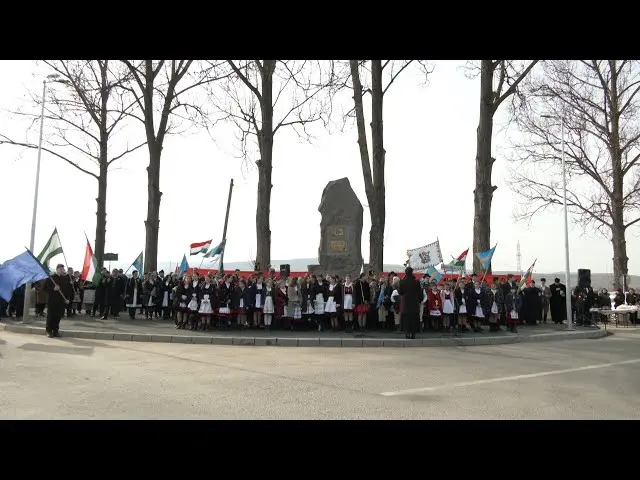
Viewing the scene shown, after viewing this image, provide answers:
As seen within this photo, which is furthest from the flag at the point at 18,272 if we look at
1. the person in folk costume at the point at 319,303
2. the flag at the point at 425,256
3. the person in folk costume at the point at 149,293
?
the flag at the point at 425,256

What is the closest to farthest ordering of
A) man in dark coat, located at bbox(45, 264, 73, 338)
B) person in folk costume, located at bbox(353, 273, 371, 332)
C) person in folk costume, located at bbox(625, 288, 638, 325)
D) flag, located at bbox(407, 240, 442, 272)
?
man in dark coat, located at bbox(45, 264, 73, 338) < person in folk costume, located at bbox(353, 273, 371, 332) < flag, located at bbox(407, 240, 442, 272) < person in folk costume, located at bbox(625, 288, 638, 325)

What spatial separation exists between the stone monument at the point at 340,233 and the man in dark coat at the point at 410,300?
23.4 ft

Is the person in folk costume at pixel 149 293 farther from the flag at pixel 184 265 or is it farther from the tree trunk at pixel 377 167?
the tree trunk at pixel 377 167

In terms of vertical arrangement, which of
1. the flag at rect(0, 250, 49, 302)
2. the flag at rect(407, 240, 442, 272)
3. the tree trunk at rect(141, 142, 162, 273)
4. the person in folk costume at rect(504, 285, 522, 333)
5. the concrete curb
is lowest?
the concrete curb

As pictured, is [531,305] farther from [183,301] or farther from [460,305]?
[183,301]

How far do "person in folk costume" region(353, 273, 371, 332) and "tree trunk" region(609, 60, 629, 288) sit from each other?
66.5 feet

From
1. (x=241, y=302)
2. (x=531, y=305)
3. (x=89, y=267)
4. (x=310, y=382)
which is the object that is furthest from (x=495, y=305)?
(x=89, y=267)

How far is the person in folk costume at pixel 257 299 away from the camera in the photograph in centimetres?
1620

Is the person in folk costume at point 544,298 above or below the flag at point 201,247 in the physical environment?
below

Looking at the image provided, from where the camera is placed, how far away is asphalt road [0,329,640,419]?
6.36 m

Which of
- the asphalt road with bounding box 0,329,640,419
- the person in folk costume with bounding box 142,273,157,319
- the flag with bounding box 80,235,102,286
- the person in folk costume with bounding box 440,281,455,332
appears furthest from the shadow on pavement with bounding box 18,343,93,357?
the person in folk costume with bounding box 440,281,455,332

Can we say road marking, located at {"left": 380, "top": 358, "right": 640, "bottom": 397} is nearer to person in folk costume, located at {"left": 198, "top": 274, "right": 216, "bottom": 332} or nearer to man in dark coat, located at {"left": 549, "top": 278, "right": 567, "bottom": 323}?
person in folk costume, located at {"left": 198, "top": 274, "right": 216, "bottom": 332}
